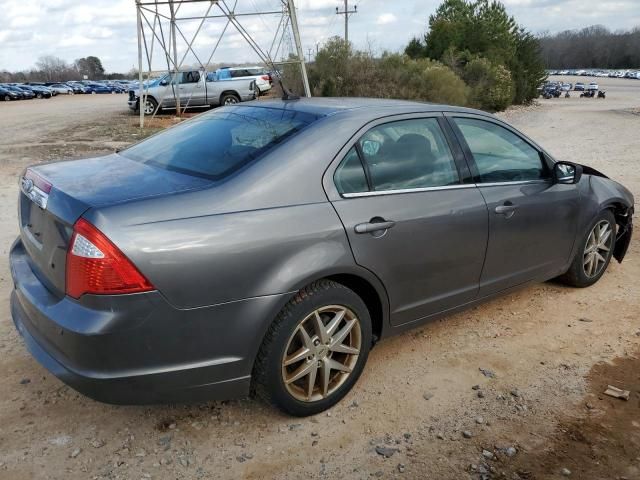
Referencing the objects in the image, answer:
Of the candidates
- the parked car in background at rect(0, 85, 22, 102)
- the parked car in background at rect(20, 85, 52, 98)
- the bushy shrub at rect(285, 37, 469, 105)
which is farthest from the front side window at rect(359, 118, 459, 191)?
the parked car in background at rect(20, 85, 52, 98)

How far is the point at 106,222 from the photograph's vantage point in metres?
2.29

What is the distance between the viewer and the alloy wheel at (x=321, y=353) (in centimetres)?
281

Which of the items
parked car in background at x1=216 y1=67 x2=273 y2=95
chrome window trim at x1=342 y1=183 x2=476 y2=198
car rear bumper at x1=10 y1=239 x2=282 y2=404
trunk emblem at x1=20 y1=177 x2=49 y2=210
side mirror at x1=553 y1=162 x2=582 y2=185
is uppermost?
parked car in background at x1=216 y1=67 x2=273 y2=95

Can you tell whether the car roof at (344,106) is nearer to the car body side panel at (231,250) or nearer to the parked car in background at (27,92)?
the car body side panel at (231,250)

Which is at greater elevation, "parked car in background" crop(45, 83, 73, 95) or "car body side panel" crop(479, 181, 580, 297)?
"parked car in background" crop(45, 83, 73, 95)

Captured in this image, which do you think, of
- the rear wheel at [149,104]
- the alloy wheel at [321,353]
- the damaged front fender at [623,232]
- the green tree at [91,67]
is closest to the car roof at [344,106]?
the alloy wheel at [321,353]

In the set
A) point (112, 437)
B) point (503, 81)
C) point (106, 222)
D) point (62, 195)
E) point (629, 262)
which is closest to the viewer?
point (106, 222)

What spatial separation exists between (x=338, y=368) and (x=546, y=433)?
3.66ft

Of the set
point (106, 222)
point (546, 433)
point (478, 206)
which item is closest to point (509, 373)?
point (546, 433)

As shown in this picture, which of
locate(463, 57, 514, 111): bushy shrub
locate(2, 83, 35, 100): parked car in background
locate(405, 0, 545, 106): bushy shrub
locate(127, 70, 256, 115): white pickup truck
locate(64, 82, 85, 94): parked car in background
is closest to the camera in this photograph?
locate(127, 70, 256, 115): white pickup truck

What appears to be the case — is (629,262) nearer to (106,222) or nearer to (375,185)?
(375,185)

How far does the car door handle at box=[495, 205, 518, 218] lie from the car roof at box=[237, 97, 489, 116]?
2.23 ft

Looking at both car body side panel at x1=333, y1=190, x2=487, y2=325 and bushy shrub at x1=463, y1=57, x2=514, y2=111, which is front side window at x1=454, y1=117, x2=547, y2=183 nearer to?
car body side panel at x1=333, y1=190, x2=487, y2=325

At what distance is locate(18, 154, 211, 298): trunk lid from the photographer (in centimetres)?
245
